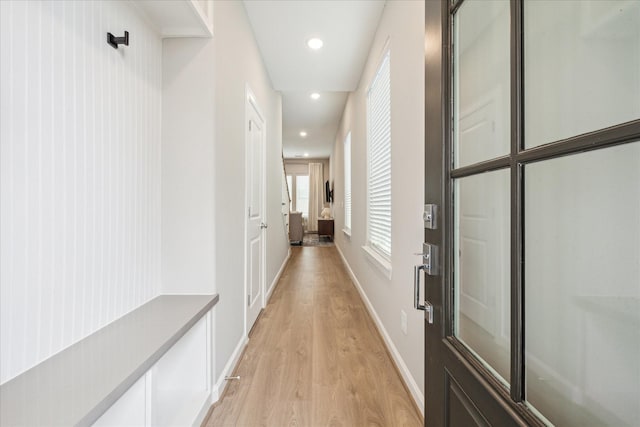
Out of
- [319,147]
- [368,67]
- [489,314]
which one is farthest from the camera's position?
[319,147]

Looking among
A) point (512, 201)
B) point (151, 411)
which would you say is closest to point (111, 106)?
point (151, 411)

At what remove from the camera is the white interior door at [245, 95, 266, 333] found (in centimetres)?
240

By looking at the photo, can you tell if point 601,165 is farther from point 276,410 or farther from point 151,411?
point 276,410

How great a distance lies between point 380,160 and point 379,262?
2.96 ft

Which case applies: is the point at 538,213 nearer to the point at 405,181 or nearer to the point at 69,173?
the point at 405,181

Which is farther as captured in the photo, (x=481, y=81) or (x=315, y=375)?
(x=315, y=375)

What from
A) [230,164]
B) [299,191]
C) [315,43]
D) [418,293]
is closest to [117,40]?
[230,164]

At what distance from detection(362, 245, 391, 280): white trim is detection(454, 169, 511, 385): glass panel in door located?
4.35 ft

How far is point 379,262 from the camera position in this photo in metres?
2.35

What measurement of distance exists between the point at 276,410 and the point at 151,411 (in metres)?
0.75

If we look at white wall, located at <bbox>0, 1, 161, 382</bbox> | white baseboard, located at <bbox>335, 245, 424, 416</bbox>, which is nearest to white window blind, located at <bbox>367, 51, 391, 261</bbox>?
white baseboard, located at <bbox>335, 245, 424, 416</bbox>

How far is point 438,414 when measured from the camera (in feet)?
2.74

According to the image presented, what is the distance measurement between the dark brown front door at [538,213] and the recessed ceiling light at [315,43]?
2.14m

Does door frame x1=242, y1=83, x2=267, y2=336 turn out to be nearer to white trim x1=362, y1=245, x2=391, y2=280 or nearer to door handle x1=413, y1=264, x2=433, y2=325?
white trim x1=362, y1=245, x2=391, y2=280
